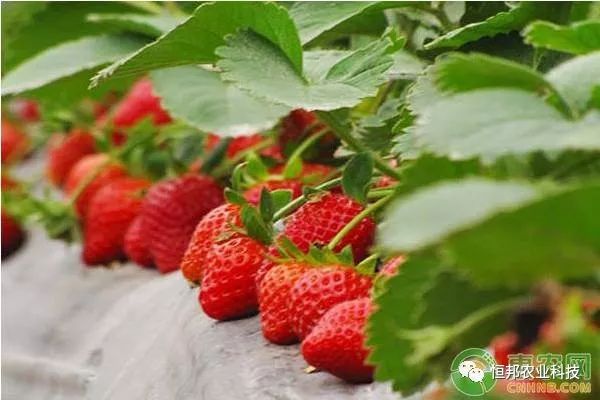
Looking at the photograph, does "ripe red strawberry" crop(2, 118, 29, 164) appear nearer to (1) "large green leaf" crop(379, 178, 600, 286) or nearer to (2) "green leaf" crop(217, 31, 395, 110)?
(2) "green leaf" crop(217, 31, 395, 110)

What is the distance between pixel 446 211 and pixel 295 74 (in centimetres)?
39

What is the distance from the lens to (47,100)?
1.28 meters

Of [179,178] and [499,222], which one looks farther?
[179,178]

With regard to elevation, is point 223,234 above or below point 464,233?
below

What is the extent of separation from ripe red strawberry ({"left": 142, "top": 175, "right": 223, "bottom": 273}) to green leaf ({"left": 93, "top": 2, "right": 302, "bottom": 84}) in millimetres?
360

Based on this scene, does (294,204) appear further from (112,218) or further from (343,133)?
(112,218)

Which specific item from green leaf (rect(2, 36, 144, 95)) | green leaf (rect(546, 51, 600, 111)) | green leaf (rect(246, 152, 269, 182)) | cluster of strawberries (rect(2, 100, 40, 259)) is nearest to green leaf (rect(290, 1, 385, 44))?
green leaf (rect(246, 152, 269, 182))

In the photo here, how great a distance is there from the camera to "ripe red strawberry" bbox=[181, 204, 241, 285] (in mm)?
884

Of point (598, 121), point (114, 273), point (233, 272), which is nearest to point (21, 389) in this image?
point (114, 273)

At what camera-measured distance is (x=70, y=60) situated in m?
1.13

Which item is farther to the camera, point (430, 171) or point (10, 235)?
point (10, 235)

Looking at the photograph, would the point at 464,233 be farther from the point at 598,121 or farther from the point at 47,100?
the point at 47,100

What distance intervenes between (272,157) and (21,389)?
363mm

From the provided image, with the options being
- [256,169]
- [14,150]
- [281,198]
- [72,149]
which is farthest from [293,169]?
[14,150]
